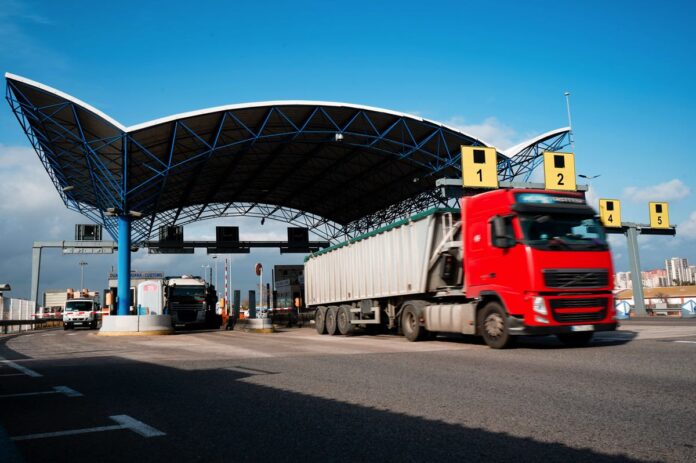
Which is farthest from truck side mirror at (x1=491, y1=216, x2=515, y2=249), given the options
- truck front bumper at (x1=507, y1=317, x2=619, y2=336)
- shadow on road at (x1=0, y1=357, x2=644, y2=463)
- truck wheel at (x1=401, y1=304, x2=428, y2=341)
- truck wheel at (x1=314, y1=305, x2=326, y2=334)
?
truck wheel at (x1=314, y1=305, x2=326, y2=334)

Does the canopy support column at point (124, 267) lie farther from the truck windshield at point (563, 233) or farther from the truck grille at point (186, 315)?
the truck windshield at point (563, 233)

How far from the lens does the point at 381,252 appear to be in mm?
17469

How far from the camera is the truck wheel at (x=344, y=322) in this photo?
19.5 meters

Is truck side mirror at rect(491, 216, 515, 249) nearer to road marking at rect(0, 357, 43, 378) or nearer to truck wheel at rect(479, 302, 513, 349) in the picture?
truck wheel at rect(479, 302, 513, 349)

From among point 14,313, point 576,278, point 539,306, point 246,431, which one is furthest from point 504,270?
point 14,313

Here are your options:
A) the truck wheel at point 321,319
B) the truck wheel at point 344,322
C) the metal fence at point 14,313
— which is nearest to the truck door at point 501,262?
the truck wheel at point 344,322

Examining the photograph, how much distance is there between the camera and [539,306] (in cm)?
1092

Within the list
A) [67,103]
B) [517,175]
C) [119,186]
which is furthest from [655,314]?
[67,103]

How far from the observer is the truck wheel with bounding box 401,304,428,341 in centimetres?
1485

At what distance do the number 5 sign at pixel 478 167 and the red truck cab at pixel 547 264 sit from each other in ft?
40.1

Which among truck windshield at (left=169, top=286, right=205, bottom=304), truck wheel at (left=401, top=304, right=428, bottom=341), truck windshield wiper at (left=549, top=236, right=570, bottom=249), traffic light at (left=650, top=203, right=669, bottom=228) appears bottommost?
truck wheel at (left=401, top=304, right=428, bottom=341)

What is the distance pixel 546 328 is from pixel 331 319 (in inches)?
435

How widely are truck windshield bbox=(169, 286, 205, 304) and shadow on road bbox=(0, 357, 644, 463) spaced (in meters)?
25.2

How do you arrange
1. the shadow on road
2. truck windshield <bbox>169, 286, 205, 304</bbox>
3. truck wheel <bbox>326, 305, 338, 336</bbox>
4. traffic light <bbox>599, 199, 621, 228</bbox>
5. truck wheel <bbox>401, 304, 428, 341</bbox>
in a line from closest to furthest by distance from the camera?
the shadow on road < truck wheel <bbox>401, 304, 428, 341</bbox> < truck wheel <bbox>326, 305, 338, 336</bbox> < traffic light <bbox>599, 199, 621, 228</bbox> < truck windshield <bbox>169, 286, 205, 304</bbox>
